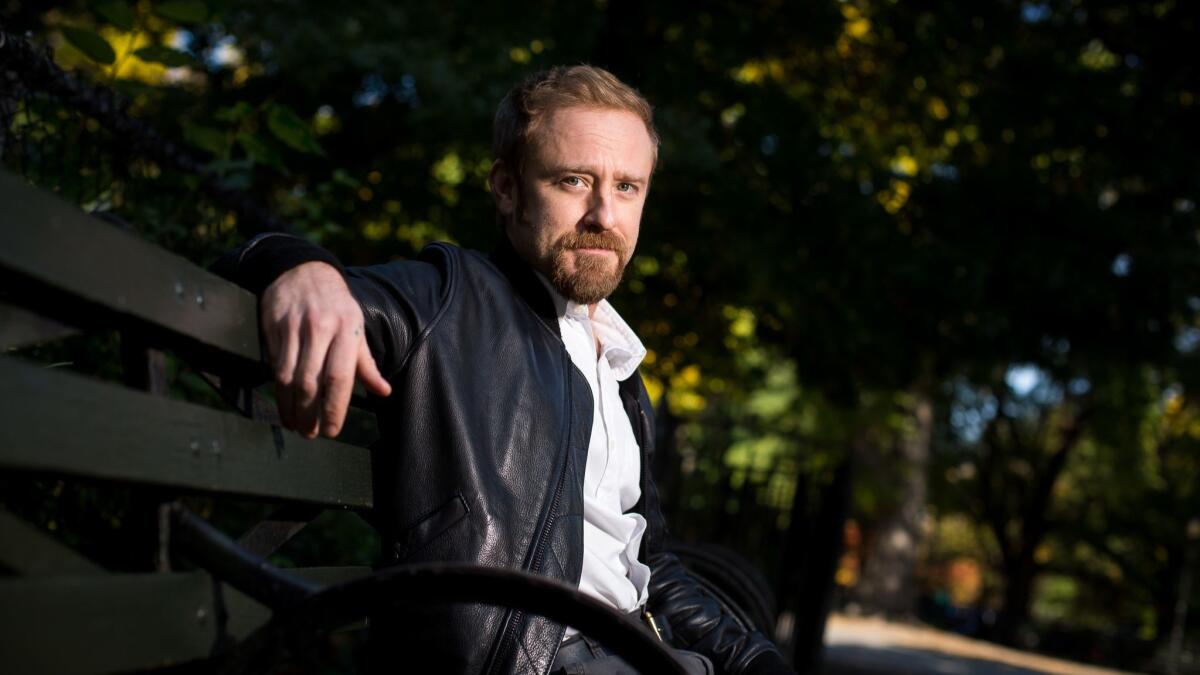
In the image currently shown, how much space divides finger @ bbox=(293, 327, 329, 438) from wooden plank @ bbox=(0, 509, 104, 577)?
1.17 feet

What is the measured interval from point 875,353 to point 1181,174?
2.60m

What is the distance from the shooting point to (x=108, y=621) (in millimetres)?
1242

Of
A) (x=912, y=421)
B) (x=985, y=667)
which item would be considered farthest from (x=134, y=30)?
(x=912, y=421)

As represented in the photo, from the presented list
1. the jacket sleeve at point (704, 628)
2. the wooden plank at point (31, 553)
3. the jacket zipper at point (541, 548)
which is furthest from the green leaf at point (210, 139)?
the wooden plank at point (31, 553)


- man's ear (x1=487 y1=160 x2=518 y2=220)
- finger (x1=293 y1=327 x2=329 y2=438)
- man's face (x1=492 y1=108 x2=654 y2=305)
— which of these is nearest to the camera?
finger (x1=293 y1=327 x2=329 y2=438)

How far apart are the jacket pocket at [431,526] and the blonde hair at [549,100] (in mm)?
820

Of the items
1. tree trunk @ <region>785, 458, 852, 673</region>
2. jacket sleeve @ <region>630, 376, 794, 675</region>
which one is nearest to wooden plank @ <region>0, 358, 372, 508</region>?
jacket sleeve @ <region>630, 376, 794, 675</region>

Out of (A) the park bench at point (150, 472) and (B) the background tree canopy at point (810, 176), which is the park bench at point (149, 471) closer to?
(A) the park bench at point (150, 472)

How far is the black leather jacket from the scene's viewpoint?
190cm

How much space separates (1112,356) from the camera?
983 cm

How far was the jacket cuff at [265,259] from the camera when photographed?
1637mm

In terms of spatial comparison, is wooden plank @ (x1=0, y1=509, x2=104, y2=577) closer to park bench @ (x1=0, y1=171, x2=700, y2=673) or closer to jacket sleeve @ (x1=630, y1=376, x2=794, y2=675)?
park bench @ (x1=0, y1=171, x2=700, y2=673)

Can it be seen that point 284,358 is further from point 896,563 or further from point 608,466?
point 896,563

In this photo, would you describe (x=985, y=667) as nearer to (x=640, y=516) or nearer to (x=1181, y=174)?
(x=1181, y=174)
